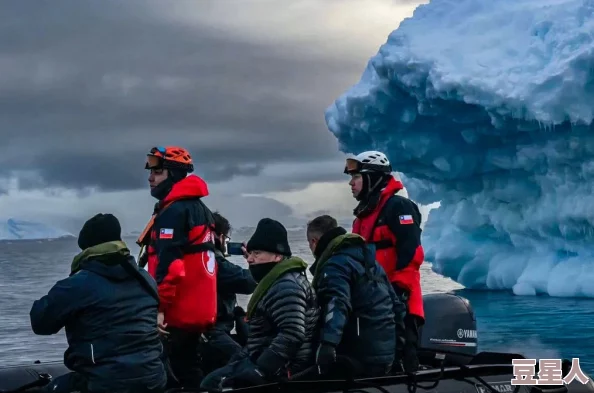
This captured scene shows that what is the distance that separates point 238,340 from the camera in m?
5.93

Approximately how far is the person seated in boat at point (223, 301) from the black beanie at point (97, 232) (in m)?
1.52

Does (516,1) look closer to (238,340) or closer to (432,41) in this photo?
(432,41)

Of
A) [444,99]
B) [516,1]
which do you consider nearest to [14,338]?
[444,99]

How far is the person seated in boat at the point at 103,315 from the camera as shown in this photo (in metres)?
3.93

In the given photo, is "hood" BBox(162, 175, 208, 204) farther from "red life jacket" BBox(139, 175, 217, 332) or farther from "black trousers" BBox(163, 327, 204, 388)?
"black trousers" BBox(163, 327, 204, 388)

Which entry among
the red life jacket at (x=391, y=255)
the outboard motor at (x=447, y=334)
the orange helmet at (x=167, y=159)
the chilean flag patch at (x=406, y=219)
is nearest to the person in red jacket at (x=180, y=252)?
the orange helmet at (x=167, y=159)

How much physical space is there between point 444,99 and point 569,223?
12.6 ft

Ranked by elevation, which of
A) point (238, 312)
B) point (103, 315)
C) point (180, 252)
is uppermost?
point (180, 252)

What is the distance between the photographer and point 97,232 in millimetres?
4113

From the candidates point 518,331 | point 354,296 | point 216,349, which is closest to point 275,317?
point 354,296

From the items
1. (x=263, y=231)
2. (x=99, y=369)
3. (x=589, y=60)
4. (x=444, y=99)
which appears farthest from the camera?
(x=444, y=99)

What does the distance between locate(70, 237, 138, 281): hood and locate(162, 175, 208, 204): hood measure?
1.00 metres

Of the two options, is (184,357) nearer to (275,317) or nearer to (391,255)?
(275,317)

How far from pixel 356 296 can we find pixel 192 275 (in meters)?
1.01
